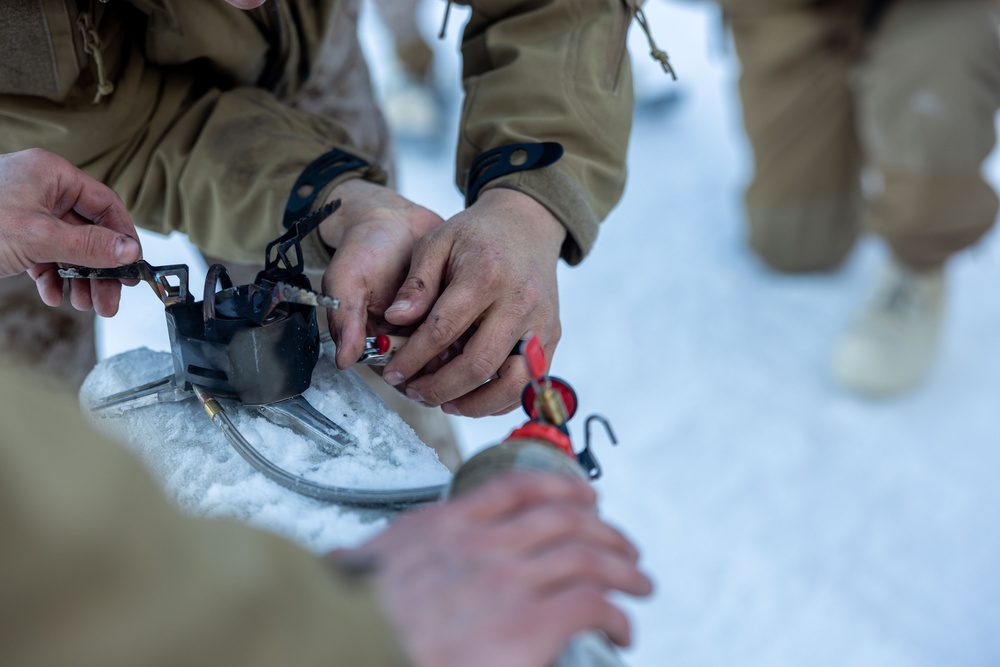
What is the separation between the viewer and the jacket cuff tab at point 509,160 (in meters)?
1.16

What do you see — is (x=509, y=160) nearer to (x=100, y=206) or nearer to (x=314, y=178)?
(x=314, y=178)

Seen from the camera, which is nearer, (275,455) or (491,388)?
(275,455)

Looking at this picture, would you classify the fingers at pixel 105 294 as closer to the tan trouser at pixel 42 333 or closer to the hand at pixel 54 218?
the hand at pixel 54 218

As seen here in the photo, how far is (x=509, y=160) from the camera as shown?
1.18m

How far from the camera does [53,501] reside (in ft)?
1.56

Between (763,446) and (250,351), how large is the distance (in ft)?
5.32

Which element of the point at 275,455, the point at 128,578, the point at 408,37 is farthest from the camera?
the point at 408,37

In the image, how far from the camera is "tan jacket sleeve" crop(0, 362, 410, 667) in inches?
18.2

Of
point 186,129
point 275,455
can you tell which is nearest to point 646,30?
point 186,129

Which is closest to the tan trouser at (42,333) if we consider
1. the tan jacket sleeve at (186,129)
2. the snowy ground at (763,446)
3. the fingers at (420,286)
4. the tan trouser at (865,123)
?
the snowy ground at (763,446)

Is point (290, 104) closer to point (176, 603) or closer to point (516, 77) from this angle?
point (516, 77)

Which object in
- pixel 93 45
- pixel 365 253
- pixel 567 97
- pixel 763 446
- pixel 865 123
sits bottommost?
pixel 763 446

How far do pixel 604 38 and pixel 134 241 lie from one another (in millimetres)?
688

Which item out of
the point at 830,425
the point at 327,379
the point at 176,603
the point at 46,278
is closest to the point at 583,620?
the point at 176,603
